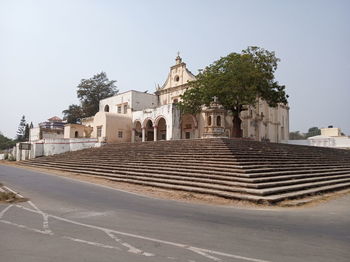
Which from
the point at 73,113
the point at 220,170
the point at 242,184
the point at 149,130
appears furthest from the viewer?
the point at 73,113

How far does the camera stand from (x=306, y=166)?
14938mm

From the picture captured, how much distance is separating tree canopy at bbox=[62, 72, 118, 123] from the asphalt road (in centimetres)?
4503

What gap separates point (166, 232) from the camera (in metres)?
5.15

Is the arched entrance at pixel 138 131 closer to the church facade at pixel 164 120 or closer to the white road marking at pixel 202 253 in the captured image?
the church facade at pixel 164 120

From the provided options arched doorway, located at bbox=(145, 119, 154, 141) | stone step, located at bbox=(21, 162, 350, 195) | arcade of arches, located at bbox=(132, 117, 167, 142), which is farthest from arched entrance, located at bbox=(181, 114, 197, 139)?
stone step, located at bbox=(21, 162, 350, 195)

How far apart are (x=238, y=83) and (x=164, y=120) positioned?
13.1 metres

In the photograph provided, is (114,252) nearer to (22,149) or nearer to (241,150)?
(241,150)

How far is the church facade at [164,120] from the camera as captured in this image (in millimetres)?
30484

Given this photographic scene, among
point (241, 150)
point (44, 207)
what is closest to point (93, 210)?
point (44, 207)

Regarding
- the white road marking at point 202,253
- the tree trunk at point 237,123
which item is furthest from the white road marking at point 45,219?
the tree trunk at point 237,123

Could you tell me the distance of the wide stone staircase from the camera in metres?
9.98

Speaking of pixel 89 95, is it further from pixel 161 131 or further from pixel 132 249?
pixel 132 249

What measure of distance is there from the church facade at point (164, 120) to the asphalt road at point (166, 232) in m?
21.1

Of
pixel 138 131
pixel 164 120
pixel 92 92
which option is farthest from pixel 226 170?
pixel 92 92
